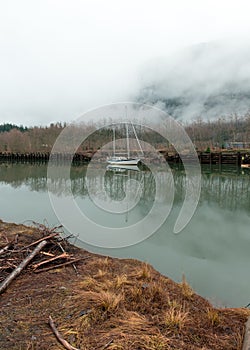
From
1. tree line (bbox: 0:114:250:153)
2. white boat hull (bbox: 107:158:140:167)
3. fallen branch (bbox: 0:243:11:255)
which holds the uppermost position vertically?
tree line (bbox: 0:114:250:153)

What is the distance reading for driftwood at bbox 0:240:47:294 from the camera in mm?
2660

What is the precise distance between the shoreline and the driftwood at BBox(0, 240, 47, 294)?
60 millimetres

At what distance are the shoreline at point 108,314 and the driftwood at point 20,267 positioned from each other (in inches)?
2.4

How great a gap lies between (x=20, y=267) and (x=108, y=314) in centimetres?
140

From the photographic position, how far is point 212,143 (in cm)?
3691

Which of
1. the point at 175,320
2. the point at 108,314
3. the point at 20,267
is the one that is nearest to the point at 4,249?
the point at 20,267

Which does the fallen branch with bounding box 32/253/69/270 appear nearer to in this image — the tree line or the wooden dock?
the wooden dock

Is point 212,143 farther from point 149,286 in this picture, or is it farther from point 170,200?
point 149,286

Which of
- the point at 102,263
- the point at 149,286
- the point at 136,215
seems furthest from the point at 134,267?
the point at 136,215

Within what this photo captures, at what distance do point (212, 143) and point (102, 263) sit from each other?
36427 millimetres

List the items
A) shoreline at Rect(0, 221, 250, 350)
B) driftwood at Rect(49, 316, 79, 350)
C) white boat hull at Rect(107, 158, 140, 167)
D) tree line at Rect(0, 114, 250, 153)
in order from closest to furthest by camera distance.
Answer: driftwood at Rect(49, 316, 79, 350) < shoreline at Rect(0, 221, 250, 350) < white boat hull at Rect(107, 158, 140, 167) < tree line at Rect(0, 114, 250, 153)

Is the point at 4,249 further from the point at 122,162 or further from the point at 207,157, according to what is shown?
the point at 207,157

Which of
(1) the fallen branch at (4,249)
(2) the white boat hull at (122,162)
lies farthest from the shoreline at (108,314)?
(2) the white boat hull at (122,162)

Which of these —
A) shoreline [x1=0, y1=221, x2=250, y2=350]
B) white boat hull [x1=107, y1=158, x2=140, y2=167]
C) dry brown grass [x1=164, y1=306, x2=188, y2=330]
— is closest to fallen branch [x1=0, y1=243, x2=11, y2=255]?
shoreline [x1=0, y1=221, x2=250, y2=350]
